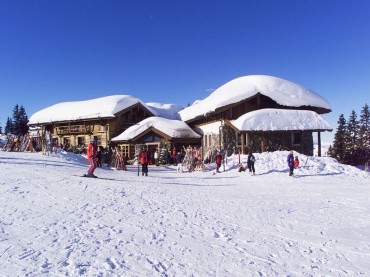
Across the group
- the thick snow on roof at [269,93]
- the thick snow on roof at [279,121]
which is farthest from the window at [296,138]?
the thick snow on roof at [269,93]

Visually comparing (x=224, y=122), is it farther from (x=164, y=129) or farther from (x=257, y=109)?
(x=164, y=129)

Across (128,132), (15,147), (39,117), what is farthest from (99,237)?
(39,117)

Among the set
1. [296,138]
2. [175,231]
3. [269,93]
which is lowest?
[175,231]

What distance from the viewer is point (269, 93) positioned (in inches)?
1115

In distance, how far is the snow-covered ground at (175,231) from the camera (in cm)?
481

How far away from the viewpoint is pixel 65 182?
12.1m

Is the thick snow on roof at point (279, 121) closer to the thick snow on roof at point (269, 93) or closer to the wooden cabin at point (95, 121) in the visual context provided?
the thick snow on roof at point (269, 93)

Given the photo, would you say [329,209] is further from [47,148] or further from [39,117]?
[39,117]

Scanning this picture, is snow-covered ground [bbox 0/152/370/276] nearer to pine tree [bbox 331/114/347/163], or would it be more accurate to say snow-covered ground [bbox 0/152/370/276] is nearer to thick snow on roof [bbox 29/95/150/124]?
thick snow on roof [bbox 29/95/150/124]

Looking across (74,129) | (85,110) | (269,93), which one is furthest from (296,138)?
(74,129)

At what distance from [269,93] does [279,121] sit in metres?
3.94

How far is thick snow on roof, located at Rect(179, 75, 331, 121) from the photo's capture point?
27.5 metres

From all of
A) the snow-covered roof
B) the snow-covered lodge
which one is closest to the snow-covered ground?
the snow-covered lodge

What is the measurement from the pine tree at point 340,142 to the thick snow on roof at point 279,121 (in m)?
18.1
